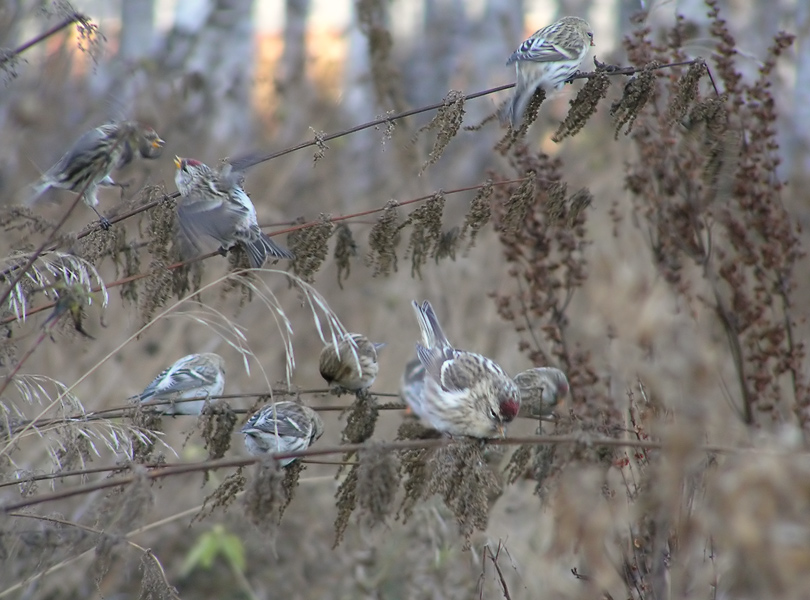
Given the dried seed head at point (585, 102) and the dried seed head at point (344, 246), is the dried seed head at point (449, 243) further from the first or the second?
the dried seed head at point (585, 102)

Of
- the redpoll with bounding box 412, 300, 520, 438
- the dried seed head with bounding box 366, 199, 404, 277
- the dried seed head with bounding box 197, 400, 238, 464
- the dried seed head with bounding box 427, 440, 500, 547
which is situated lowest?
the dried seed head with bounding box 427, 440, 500, 547

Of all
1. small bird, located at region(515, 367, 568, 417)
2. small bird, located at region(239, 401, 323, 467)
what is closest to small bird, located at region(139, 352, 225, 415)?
small bird, located at region(239, 401, 323, 467)

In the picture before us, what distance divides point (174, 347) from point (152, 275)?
13.0ft

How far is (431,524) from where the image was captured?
Answer: 5566mm

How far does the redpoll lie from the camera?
3.29m

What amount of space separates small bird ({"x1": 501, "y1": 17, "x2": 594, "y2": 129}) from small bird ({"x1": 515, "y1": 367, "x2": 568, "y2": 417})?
1124 mm

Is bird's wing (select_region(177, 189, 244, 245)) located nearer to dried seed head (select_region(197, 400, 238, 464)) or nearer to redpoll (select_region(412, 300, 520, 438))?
dried seed head (select_region(197, 400, 238, 464))

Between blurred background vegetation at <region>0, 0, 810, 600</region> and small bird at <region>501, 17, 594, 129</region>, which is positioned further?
small bird at <region>501, 17, 594, 129</region>

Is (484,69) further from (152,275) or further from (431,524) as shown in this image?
(152,275)

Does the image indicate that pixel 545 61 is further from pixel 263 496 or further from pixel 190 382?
pixel 263 496

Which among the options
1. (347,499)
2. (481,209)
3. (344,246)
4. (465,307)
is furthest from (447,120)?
(465,307)

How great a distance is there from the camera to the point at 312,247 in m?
3.17

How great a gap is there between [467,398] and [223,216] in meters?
1.11

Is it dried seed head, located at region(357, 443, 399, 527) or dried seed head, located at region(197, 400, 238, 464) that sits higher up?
dried seed head, located at region(197, 400, 238, 464)
